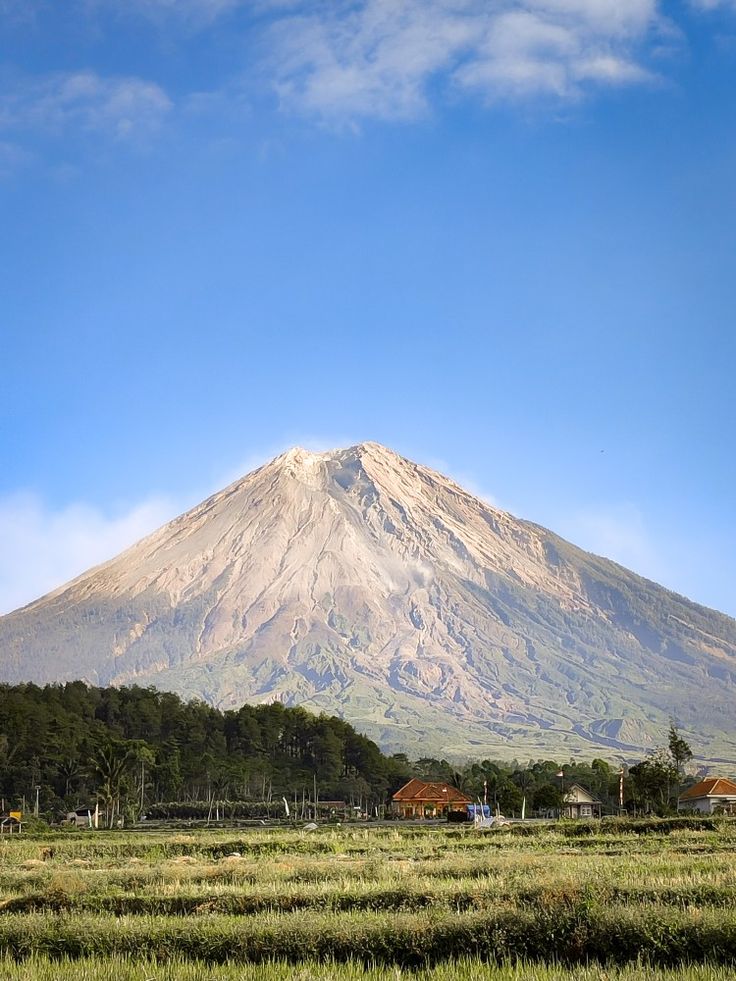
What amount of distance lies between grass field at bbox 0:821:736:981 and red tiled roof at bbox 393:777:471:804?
59838 millimetres

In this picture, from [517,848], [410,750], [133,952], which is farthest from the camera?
[410,750]

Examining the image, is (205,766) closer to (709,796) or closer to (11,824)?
(11,824)

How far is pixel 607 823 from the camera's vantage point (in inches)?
1500

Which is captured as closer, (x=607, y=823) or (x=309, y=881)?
(x=309, y=881)

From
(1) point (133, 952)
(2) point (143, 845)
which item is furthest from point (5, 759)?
(1) point (133, 952)

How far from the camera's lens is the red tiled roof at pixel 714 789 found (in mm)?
72062

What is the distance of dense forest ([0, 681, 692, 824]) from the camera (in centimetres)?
6831

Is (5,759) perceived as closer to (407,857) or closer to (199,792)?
(199,792)

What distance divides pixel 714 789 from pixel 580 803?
11.2m

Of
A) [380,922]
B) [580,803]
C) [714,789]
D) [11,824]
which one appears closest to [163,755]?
[11,824]

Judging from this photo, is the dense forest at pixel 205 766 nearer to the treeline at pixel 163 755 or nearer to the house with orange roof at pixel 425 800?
the treeline at pixel 163 755

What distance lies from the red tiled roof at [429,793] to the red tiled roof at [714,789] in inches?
624

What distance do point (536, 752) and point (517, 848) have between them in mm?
158707

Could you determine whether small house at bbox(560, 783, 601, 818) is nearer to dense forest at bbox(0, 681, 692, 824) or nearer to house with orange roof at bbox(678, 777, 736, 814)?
dense forest at bbox(0, 681, 692, 824)
